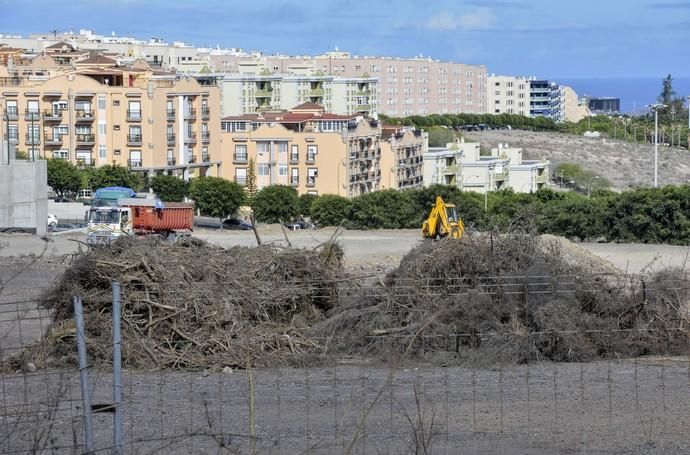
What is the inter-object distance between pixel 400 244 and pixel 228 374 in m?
21.2

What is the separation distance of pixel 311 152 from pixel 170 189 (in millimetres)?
14657

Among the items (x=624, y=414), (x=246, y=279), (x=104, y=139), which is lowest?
(x=624, y=414)

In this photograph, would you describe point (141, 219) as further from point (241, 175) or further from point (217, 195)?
point (241, 175)

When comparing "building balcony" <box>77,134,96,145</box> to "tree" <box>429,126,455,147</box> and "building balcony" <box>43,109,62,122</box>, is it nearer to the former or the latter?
"building balcony" <box>43,109,62,122</box>

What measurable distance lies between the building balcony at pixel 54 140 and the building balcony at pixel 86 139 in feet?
3.60

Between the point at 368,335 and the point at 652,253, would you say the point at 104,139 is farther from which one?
the point at 368,335

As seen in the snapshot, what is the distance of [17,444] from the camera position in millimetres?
7410

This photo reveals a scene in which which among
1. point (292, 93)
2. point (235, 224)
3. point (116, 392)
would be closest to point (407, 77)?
point (292, 93)

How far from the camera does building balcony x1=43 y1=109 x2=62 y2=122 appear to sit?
64375 mm

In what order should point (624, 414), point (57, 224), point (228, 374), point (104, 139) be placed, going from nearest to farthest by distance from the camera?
point (624, 414)
point (228, 374)
point (57, 224)
point (104, 139)

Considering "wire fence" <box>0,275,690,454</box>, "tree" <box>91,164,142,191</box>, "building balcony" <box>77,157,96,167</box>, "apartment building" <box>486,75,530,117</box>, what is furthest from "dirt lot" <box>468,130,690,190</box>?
"wire fence" <box>0,275,690,454</box>

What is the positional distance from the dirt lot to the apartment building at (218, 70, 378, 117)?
1146cm

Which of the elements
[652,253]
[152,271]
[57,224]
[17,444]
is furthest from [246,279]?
[57,224]

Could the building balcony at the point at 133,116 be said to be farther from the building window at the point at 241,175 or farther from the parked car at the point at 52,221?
the parked car at the point at 52,221
